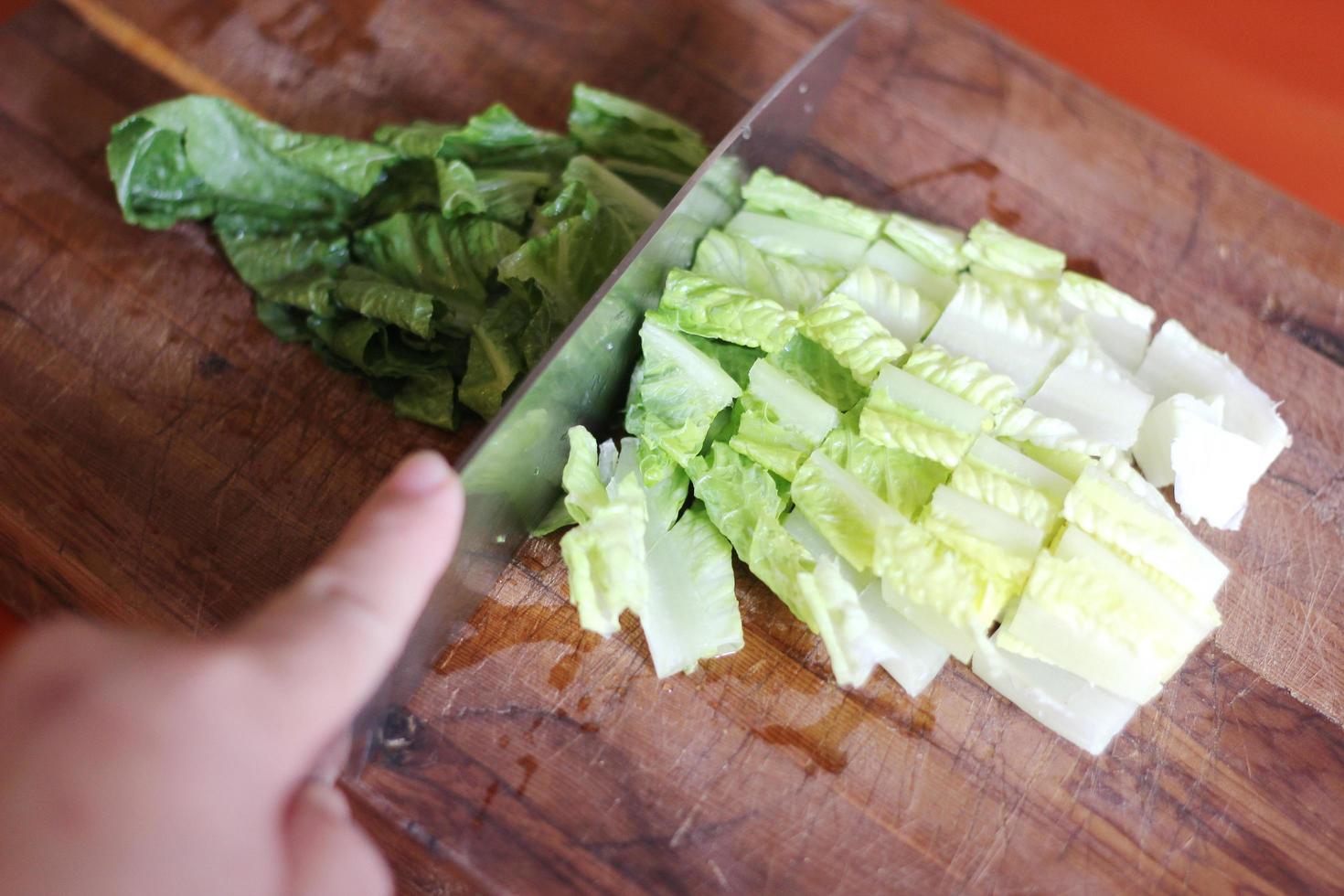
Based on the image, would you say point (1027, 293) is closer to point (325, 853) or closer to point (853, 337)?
point (853, 337)

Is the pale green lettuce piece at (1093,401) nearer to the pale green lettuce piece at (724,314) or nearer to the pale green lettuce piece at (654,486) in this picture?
the pale green lettuce piece at (724,314)

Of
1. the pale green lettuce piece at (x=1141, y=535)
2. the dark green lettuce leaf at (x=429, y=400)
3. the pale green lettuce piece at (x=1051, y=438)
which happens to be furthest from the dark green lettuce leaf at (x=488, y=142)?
the pale green lettuce piece at (x=1141, y=535)

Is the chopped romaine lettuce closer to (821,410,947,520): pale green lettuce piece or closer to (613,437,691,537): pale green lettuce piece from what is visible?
(821,410,947,520): pale green lettuce piece

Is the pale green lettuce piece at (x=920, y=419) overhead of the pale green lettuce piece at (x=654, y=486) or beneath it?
overhead

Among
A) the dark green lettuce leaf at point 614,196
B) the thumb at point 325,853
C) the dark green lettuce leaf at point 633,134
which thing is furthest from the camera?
the dark green lettuce leaf at point 633,134

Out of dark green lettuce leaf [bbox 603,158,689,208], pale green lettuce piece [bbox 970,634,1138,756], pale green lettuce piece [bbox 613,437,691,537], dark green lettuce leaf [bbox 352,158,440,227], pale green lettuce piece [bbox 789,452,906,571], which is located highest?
dark green lettuce leaf [bbox 603,158,689,208]

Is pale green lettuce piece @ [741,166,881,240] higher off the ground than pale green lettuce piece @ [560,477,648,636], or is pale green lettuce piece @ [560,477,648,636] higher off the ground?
pale green lettuce piece @ [741,166,881,240]

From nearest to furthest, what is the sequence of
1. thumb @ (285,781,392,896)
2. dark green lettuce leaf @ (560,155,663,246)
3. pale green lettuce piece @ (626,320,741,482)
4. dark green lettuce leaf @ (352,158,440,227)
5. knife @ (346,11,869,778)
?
thumb @ (285,781,392,896) → knife @ (346,11,869,778) → pale green lettuce piece @ (626,320,741,482) → dark green lettuce leaf @ (560,155,663,246) → dark green lettuce leaf @ (352,158,440,227)

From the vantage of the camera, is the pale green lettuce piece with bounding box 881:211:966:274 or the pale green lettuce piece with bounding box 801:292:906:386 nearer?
the pale green lettuce piece with bounding box 801:292:906:386

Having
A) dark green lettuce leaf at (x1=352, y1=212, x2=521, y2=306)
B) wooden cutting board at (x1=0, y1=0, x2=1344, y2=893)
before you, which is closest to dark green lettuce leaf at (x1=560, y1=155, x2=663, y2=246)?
dark green lettuce leaf at (x1=352, y1=212, x2=521, y2=306)
